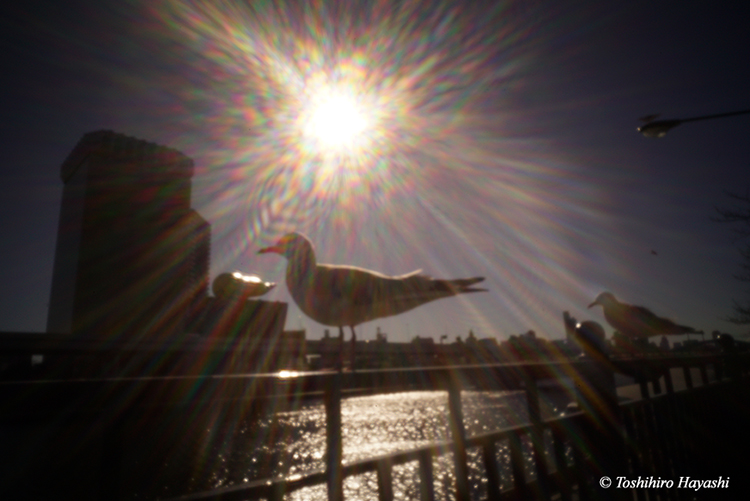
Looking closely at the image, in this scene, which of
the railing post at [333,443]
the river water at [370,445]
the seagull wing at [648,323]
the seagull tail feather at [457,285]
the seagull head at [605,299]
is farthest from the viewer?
the seagull head at [605,299]

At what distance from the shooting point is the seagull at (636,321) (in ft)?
28.4

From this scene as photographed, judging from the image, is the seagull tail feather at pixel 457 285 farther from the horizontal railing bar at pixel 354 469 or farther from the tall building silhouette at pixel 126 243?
the tall building silhouette at pixel 126 243

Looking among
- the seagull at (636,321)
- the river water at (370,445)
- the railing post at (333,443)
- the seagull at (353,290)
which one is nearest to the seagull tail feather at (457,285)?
the seagull at (353,290)

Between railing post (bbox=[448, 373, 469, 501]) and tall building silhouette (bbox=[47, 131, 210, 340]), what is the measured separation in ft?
220

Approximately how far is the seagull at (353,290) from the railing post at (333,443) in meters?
3.14

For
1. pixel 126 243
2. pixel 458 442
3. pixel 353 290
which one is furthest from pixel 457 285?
pixel 126 243

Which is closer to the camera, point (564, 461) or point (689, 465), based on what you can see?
point (564, 461)

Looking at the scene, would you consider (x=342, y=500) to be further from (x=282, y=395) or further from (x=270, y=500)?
(x=282, y=395)

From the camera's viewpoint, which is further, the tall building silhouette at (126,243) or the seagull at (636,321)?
the tall building silhouette at (126,243)

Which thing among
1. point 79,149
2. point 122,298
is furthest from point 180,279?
point 79,149

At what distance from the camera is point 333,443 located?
1.06 m

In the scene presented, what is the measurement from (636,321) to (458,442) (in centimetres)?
927

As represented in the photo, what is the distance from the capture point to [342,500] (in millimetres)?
1045

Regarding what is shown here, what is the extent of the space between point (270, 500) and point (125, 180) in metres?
90.5
